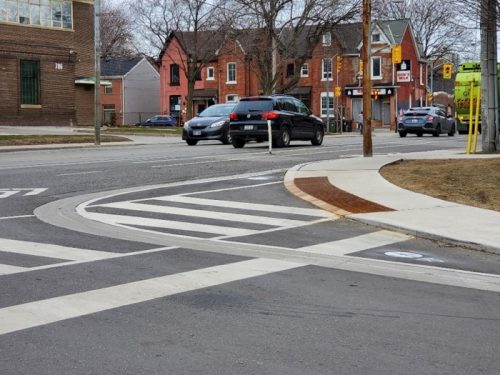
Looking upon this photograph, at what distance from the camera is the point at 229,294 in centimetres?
604

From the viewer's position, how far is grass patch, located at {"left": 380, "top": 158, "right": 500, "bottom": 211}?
11.7 metres

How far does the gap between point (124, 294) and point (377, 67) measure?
63.3 meters

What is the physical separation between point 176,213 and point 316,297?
4.99 metres

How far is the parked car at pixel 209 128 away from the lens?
1067 inches

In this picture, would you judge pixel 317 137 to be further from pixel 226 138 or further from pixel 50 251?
pixel 50 251

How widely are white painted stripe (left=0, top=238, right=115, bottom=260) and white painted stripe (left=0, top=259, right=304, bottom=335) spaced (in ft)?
4.19

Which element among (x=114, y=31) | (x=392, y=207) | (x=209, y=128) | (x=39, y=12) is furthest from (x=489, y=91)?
(x=114, y=31)

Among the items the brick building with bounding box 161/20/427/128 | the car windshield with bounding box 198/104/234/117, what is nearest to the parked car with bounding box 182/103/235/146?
the car windshield with bounding box 198/104/234/117

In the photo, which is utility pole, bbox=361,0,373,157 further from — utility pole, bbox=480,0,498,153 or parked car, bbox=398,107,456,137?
parked car, bbox=398,107,456,137

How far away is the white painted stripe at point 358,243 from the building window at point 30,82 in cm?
3619

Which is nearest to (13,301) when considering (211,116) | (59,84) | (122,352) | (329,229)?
(122,352)

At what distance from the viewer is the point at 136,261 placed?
7.27 metres

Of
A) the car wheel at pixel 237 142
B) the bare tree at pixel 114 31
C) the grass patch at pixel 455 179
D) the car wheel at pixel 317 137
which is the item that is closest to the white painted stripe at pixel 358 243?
the grass patch at pixel 455 179

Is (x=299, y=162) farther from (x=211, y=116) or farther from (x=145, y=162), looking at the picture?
(x=211, y=116)
